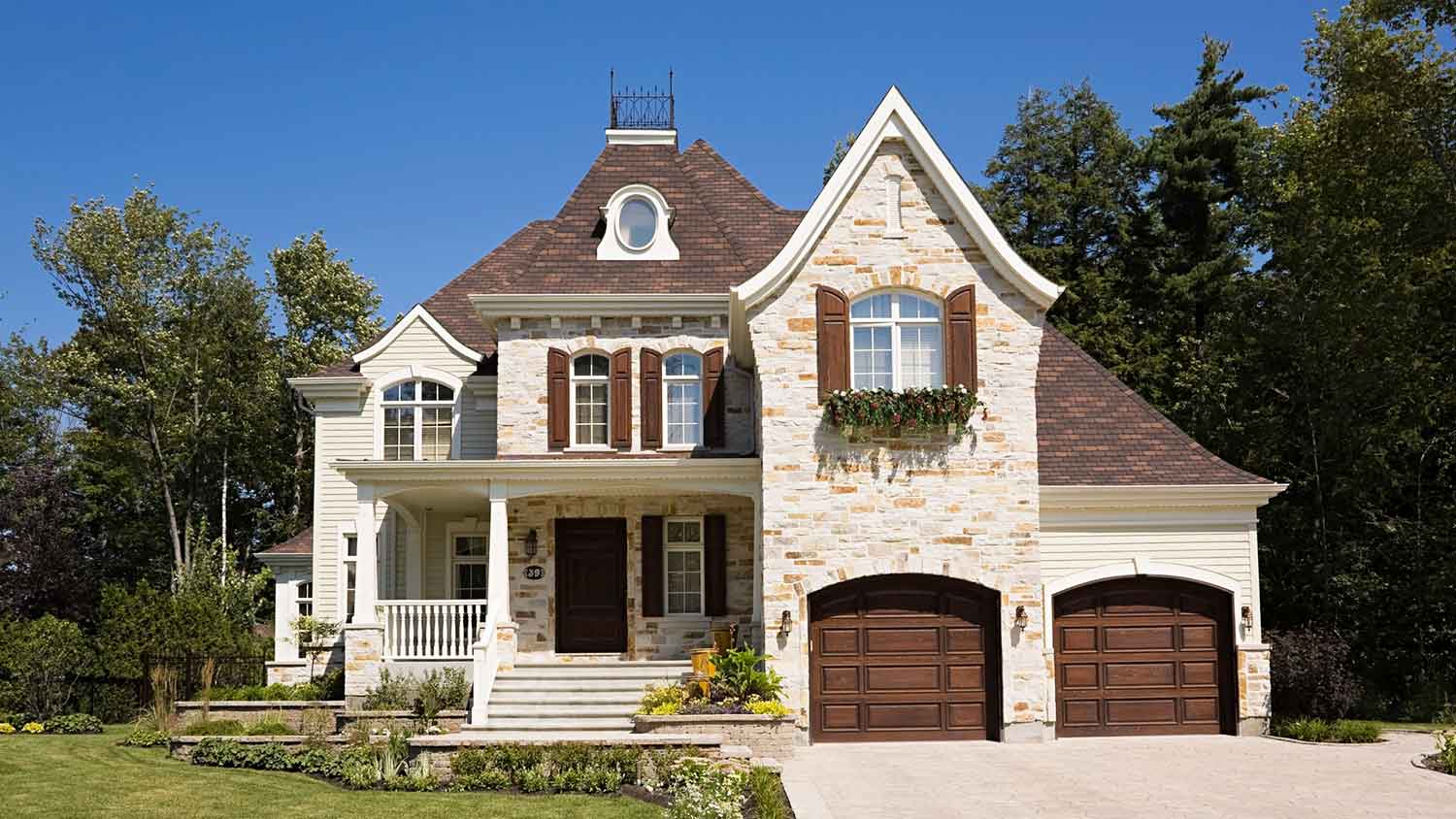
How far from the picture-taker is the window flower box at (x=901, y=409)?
1756cm

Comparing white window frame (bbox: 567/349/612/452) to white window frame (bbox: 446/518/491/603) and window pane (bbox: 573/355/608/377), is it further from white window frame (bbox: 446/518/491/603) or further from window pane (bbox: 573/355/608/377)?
white window frame (bbox: 446/518/491/603)

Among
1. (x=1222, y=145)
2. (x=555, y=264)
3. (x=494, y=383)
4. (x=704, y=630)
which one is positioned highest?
(x=1222, y=145)

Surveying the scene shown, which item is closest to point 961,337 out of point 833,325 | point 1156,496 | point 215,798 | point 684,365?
point 833,325

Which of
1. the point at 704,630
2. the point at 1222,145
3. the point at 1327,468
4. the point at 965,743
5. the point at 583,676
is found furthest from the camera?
the point at 1222,145

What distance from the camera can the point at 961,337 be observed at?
59.2 feet

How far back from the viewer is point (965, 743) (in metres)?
17.7

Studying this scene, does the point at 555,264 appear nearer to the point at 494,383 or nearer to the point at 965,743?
the point at 494,383

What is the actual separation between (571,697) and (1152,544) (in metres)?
8.82

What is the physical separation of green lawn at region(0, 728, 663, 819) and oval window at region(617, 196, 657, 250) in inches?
413

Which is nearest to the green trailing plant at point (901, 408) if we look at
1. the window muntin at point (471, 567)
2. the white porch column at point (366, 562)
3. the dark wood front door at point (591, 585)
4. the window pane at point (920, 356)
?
the window pane at point (920, 356)

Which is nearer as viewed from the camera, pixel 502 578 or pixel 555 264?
pixel 502 578

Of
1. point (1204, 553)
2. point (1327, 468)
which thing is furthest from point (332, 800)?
point (1327, 468)

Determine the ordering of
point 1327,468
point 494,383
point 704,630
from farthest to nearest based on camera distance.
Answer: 1. point 1327,468
2. point 494,383
3. point 704,630

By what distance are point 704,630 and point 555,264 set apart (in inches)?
260
